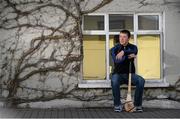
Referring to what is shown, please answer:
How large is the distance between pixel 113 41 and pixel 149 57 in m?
0.98

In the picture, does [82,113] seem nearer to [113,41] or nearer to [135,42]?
[113,41]

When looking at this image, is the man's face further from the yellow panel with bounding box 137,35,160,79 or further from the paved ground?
Result: the paved ground

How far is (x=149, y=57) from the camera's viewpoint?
517 inches

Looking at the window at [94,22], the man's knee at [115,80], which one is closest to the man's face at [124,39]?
the man's knee at [115,80]

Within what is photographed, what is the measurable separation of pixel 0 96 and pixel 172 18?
4468mm

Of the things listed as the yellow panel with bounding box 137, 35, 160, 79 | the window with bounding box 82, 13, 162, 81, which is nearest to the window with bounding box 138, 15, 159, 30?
the window with bounding box 82, 13, 162, 81

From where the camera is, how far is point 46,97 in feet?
41.3

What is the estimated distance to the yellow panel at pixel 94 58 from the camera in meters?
12.9

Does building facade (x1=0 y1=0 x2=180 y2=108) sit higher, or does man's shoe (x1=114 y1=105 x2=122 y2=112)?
building facade (x1=0 y1=0 x2=180 y2=108)

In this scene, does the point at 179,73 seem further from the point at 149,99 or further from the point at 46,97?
the point at 46,97

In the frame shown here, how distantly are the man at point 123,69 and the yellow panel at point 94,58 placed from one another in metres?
0.99

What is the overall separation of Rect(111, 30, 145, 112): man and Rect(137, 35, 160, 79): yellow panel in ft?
3.69

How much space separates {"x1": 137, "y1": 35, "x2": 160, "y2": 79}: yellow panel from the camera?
13.1 m

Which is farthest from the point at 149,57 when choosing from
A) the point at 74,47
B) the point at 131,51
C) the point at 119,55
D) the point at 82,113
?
the point at 82,113
